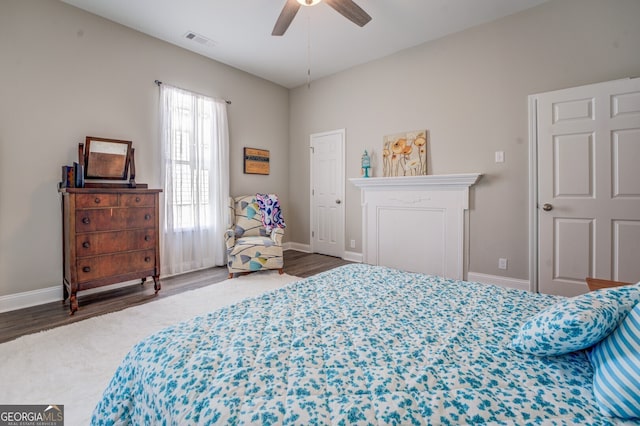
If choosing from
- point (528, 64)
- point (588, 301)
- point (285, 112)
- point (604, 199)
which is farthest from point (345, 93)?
point (588, 301)

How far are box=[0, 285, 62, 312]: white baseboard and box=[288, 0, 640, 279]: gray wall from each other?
405 cm

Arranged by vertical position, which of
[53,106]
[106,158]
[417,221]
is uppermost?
[53,106]

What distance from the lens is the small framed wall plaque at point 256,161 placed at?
476cm

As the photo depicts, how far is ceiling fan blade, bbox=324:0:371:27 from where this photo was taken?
2439 millimetres

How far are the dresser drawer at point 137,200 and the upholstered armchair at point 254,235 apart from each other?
0.98 meters

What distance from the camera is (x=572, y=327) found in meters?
0.87

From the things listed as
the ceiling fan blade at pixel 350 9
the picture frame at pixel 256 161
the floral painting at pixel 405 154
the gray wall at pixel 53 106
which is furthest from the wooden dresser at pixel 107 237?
the floral painting at pixel 405 154

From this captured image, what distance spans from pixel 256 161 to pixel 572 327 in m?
4.61

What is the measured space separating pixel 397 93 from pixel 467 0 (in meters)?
1.30

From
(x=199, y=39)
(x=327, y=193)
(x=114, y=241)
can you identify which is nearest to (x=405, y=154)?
(x=327, y=193)

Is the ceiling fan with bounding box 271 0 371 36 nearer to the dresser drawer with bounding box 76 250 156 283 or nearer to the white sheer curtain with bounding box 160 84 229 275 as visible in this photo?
the white sheer curtain with bounding box 160 84 229 275

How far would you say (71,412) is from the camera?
144cm

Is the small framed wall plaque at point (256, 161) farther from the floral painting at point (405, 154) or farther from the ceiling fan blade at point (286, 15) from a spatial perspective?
the ceiling fan blade at point (286, 15)

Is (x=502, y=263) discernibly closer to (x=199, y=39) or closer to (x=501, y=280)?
(x=501, y=280)
